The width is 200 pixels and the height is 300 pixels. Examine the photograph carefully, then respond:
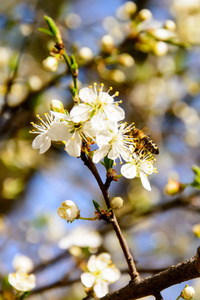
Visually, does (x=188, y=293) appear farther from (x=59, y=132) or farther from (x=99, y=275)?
(x=59, y=132)

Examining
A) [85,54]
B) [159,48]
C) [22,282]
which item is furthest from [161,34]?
[22,282]

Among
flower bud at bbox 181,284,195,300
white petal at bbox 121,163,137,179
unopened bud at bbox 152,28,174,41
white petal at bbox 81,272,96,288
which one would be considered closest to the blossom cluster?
white petal at bbox 121,163,137,179

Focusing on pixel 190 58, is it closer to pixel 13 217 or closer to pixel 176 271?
pixel 13 217

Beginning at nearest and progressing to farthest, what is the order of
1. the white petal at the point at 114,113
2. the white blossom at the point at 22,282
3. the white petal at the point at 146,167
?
the white petal at the point at 114,113 → the white petal at the point at 146,167 → the white blossom at the point at 22,282

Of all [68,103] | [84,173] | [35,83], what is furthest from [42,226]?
[35,83]

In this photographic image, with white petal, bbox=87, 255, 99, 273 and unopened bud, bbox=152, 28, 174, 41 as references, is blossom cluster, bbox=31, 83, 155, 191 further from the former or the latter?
unopened bud, bbox=152, 28, 174, 41

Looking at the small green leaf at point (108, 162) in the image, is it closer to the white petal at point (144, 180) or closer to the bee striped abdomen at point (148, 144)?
the white petal at point (144, 180)

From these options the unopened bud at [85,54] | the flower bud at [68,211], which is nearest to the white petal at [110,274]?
the flower bud at [68,211]

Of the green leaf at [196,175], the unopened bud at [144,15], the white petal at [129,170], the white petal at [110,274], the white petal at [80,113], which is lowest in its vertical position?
the white petal at [110,274]
